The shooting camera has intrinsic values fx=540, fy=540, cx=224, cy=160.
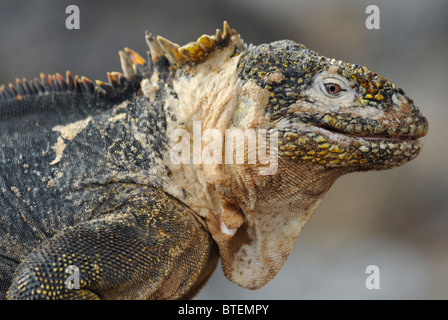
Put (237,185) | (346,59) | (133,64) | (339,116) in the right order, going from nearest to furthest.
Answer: (339,116)
(237,185)
(133,64)
(346,59)

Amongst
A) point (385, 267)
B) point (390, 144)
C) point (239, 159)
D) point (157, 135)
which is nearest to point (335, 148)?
point (390, 144)

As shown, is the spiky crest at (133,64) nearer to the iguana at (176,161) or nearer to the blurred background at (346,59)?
the iguana at (176,161)

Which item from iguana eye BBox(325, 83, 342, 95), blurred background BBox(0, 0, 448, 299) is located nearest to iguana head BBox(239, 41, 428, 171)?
iguana eye BBox(325, 83, 342, 95)

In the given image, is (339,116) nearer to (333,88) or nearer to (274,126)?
(333,88)

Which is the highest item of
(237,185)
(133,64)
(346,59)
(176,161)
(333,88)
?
(346,59)

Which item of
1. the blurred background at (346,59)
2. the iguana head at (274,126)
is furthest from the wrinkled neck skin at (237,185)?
the blurred background at (346,59)

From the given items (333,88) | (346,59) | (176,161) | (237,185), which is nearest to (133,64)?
(176,161)

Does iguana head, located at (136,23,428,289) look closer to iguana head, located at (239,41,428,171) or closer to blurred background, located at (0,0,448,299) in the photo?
iguana head, located at (239,41,428,171)
